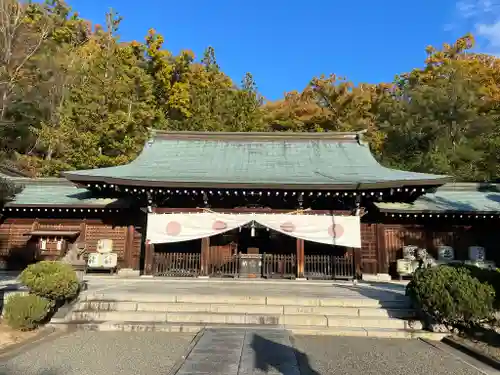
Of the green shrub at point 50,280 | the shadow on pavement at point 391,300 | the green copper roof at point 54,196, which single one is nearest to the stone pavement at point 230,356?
the green shrub at point 50,280

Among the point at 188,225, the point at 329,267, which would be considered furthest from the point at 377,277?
the point at 188,225

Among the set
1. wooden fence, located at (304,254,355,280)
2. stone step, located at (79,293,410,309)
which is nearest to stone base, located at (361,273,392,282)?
wooden fence, located at (304,254,355,280)

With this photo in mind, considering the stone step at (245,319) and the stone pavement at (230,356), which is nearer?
the stone pavement at (230,356)

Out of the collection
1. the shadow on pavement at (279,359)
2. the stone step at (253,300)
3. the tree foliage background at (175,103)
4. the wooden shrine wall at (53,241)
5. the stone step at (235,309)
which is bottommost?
the shadow on pavement at (279,359)

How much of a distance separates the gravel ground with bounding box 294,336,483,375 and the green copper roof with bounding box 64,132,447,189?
6.33 m

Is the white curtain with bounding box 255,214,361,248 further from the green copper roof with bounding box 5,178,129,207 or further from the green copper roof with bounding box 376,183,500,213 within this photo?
the green copper roof with bounding box 5,178,129,207

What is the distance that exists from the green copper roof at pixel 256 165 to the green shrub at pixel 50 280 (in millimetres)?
5110

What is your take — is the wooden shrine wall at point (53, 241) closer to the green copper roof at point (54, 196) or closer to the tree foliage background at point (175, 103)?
the green copper roof at point (54, 196)

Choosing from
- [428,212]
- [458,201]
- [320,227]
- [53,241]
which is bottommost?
[53,241]

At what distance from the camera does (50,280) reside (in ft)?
24.9

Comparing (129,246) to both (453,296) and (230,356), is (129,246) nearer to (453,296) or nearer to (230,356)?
(230,356)

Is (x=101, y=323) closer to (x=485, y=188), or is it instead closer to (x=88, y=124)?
(x=485, y=188)

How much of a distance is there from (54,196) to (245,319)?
11.8m

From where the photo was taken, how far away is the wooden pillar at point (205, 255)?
13.6m
